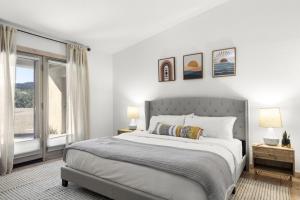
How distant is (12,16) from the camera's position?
3.17 meters

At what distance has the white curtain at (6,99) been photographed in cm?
322

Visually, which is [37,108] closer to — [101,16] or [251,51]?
[101,16]

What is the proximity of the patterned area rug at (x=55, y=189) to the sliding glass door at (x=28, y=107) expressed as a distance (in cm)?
64

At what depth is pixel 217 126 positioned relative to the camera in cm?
329

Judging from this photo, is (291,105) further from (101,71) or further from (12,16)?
(12,16)

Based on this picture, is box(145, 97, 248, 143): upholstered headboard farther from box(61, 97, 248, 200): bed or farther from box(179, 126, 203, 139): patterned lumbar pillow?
box(179, 126, 203, 139): patterned lumbar pillow

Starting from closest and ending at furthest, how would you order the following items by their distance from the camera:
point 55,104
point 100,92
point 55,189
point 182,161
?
point 182,161 < point 55,189 < point 55,104 < point 100,92

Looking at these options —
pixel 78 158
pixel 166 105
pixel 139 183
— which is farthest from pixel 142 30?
pixel 139 183

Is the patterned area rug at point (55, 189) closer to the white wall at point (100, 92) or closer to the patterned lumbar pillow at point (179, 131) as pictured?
the patterned lumbar pillow at point (179, 131)

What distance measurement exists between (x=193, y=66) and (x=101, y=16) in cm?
200

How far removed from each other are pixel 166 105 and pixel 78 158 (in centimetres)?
224

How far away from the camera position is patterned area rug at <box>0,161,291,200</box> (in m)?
2.50

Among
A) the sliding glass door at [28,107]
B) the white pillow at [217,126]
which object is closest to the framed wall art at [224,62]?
the white pillow at [217,126]

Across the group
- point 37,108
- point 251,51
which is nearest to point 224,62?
point 251,51
